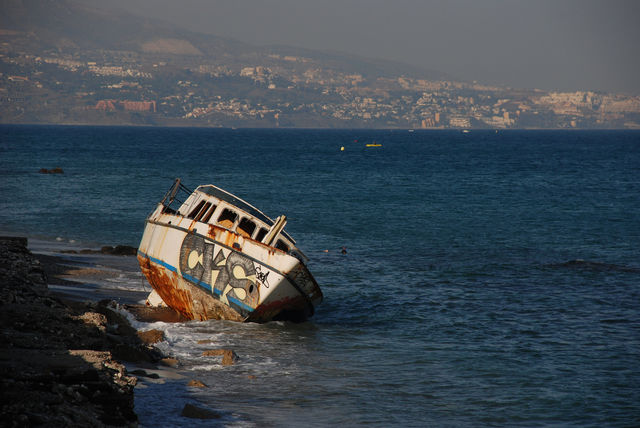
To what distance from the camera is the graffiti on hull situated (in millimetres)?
21188

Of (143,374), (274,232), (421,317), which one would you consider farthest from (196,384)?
(421,317)

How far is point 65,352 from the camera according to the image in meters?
13.6

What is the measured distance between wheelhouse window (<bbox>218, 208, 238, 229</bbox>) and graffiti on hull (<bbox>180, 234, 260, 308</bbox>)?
149 centimetres

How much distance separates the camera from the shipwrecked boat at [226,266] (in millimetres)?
21094

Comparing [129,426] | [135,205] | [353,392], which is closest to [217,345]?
[353,392]

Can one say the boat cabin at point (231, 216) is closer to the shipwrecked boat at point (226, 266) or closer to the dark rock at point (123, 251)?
the shipwrecked boat at point (226, 266)

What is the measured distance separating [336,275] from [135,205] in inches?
1048

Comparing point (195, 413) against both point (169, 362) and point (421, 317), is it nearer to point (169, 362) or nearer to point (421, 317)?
point (169, 362)

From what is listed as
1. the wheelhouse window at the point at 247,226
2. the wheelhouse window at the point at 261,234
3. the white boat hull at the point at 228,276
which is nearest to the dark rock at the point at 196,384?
the white boat hull at the point at 228,276

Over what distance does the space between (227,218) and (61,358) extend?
10.7 metres

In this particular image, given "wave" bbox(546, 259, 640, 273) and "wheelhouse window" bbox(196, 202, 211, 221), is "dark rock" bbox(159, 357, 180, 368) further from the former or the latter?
"wave" bbox(546, 259, 640, 273)

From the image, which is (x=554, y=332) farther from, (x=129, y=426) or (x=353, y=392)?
(x=129, y=426)

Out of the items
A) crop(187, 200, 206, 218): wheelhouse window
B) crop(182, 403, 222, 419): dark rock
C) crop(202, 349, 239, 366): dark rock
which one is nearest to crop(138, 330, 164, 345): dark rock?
crop(202, 349, 239, 366): dark rock

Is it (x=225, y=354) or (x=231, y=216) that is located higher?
(x=231, y=216)
